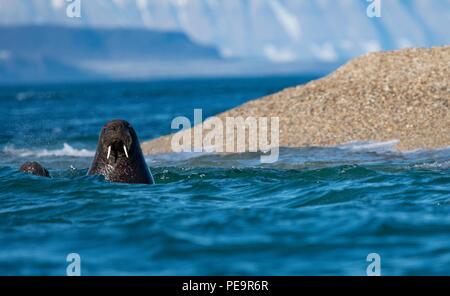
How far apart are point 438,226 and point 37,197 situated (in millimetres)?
5317

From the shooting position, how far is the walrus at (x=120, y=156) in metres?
14.1

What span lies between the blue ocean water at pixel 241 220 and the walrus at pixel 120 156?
0.80 feet

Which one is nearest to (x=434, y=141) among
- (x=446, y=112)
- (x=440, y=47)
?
(x=446, y=112)

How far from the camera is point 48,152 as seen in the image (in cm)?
2541

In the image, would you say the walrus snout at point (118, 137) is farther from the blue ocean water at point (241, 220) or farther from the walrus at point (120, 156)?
the blue ocean water at point (241, 220)

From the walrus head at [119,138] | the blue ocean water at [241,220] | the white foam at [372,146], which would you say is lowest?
the blue ocean water at [241,220]

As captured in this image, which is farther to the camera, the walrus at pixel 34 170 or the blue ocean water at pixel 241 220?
the walrus at pixel 34 170

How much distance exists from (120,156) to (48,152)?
11379 mm

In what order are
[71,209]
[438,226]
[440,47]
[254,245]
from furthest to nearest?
[440,47] → [71,209] → [438,226] → [254,245]

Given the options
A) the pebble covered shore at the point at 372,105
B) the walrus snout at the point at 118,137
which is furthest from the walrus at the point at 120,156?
the pebble covered shore at the point at 372,105

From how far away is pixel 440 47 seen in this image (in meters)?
26.3

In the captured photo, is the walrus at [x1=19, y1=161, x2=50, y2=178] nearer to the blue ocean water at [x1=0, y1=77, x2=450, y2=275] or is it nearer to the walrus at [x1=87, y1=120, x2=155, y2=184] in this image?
the blue ocean water at [x1=0, y1=77, x2=450, y2=275]
